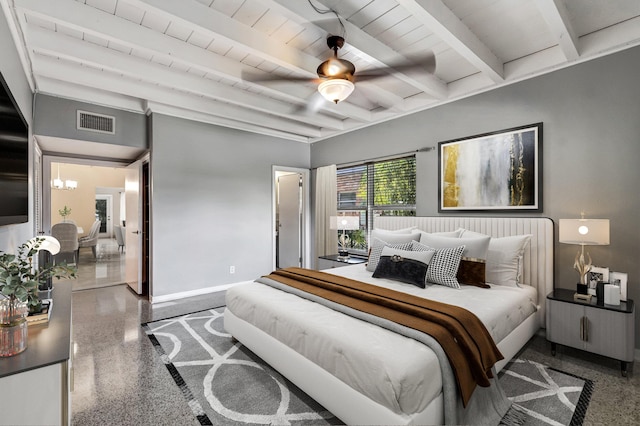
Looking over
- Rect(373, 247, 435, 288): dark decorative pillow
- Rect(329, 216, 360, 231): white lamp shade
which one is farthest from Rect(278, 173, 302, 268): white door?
Rect(373, 247, 435, 288): dark decorative pillow

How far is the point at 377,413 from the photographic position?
5.08 feet

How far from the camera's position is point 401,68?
258 centimetres

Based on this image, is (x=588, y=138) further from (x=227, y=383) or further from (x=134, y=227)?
(x=134, y=227)

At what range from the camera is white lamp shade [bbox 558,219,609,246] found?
97.3 inches

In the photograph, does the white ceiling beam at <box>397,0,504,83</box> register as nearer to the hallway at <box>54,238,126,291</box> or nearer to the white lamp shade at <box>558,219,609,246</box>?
the white lamp shade at <box>558,219,609,246</box>

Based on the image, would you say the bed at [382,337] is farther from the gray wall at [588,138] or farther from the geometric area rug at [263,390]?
the gray wall at [588,138]

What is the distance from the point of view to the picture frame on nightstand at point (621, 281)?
2.51m

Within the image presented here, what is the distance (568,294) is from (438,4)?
2.68 metres

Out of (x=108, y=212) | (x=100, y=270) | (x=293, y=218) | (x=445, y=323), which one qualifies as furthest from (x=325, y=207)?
(x=108, y=212)

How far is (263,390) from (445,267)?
6.26 ft

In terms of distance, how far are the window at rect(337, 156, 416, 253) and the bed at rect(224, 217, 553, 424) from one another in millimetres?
1001

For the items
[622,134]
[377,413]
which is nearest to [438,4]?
[622,134]

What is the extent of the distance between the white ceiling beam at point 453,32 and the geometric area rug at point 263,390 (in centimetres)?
268

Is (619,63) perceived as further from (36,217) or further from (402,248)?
(36,217)
